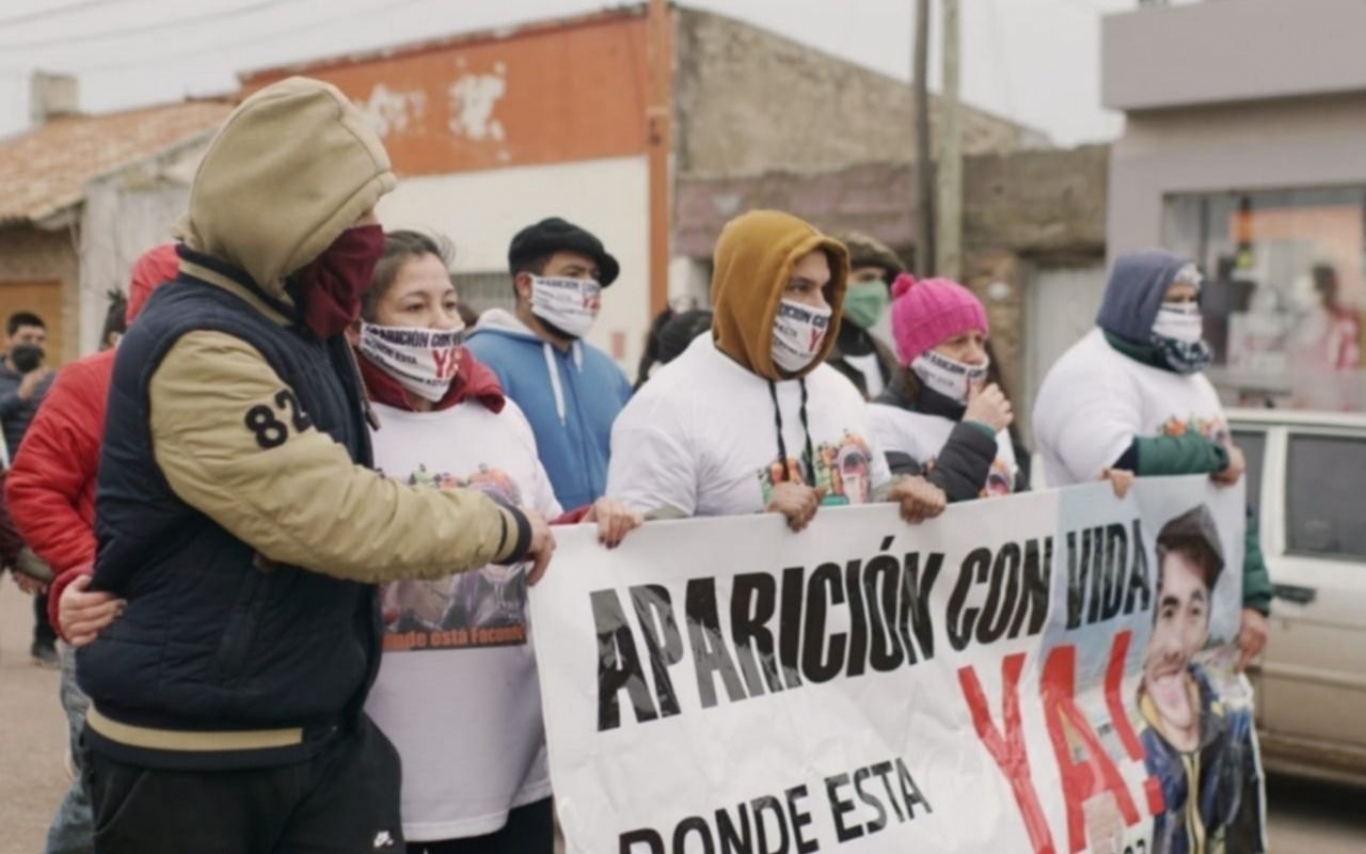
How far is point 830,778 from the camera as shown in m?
3.87

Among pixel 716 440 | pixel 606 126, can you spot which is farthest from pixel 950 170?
pixel 716 440

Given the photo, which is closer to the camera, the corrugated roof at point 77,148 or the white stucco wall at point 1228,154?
the white stucco wall at point 1228,154

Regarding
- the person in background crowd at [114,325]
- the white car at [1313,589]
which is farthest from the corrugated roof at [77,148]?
the white car at [1313,589]

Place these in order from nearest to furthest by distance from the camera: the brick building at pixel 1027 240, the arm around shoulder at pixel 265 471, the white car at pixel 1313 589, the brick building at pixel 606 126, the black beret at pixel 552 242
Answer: the arm around shoulder at pixel 265 471 → the black beret at pixel 552 242 → the white car at pixel 1313 589 → the brick building at pixel 1027 240 → the brick building at pixel 606 126

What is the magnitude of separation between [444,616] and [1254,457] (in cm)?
502

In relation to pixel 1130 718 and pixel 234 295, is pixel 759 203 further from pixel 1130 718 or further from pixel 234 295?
pixel 234 295

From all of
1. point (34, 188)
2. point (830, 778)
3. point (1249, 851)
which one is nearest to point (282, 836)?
point (830, 778)

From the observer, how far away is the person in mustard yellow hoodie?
2.77 m

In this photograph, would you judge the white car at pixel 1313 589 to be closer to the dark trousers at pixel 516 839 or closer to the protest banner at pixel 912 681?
the protest banner at pixel 912 681

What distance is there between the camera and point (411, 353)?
3.37 metres

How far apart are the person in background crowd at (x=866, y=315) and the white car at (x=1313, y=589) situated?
1776mm

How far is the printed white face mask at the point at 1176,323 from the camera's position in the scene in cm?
538

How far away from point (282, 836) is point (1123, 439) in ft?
9.88

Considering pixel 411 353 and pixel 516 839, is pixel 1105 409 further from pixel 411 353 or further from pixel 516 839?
pixel 411 353
